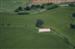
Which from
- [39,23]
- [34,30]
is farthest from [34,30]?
[39,23]

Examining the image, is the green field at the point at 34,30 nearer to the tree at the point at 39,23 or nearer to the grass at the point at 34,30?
the grass at the point at 34,30

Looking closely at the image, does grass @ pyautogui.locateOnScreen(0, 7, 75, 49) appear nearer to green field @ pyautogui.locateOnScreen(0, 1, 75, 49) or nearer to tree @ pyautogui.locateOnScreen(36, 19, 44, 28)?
green field @ pyautogui.locateOnScreen(0, 1, 75, 49)

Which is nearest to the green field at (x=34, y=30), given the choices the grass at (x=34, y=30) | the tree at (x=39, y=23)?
the grass at (x=34, y=30)

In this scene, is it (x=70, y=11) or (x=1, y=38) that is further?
(x=70, y=11)

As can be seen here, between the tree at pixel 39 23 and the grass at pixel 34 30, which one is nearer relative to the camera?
the grass at pixel 34 30

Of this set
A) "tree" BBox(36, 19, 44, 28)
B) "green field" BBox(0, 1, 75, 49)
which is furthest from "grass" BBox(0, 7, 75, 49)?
"tree" BBox(36, 19, 44, 28)

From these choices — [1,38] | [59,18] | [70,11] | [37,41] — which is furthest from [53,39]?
[70,11]

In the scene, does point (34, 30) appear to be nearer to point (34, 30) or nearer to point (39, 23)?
point (34, 30)

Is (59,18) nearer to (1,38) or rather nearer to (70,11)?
(70,11)
